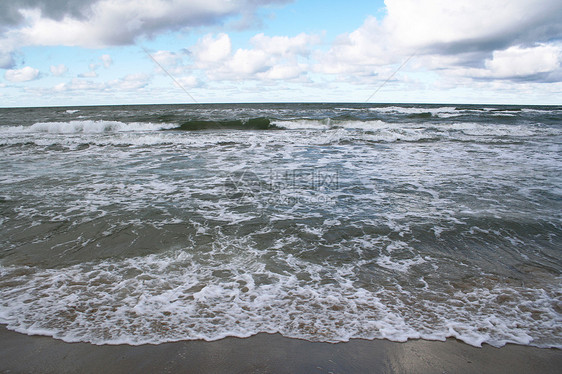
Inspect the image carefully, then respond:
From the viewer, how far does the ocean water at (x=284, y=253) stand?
295 centimetres

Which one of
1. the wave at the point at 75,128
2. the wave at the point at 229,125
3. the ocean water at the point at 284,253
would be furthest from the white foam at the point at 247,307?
the wave at the point at 75,128

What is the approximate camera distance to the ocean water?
2.95m

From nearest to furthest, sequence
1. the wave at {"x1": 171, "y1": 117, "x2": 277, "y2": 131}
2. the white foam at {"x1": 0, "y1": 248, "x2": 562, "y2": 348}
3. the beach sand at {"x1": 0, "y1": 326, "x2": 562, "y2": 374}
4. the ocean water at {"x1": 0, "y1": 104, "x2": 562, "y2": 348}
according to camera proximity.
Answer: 1. the beach sand at {"x1": 0, "y1": 326, "x2": 562, "y2": 374}
2. the white foam at {"x1": 0, "y1": 248, "x2": 562, "y2": 348}
3. the ocean water at {"x1": 0, "y1": 104, "x2": 562, "y2": 348}
4. the wave at {"x1": 171, "y1": 117, "x2": 277, "y2": 131}

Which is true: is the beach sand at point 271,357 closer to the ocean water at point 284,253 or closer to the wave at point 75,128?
the ocean water at point 284,253

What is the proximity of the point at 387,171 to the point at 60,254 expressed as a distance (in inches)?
316

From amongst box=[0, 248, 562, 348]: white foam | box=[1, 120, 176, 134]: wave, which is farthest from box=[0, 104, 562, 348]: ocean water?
box=[1, 120, 176, 134]: wave

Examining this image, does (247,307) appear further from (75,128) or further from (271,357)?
(75,128)

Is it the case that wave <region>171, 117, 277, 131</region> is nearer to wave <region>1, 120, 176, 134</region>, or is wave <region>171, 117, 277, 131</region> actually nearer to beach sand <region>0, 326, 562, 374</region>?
wave <region>1, 120, 176, 134</region>

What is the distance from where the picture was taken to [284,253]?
14.3 feet

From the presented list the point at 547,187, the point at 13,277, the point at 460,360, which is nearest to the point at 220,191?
the point at 13,277

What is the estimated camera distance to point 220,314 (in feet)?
10.1

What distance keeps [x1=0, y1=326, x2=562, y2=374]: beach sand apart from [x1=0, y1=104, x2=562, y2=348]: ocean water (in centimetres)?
11

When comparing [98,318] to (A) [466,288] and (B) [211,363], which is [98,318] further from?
(A) [466,288]

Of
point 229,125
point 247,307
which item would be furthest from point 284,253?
point 229,125
